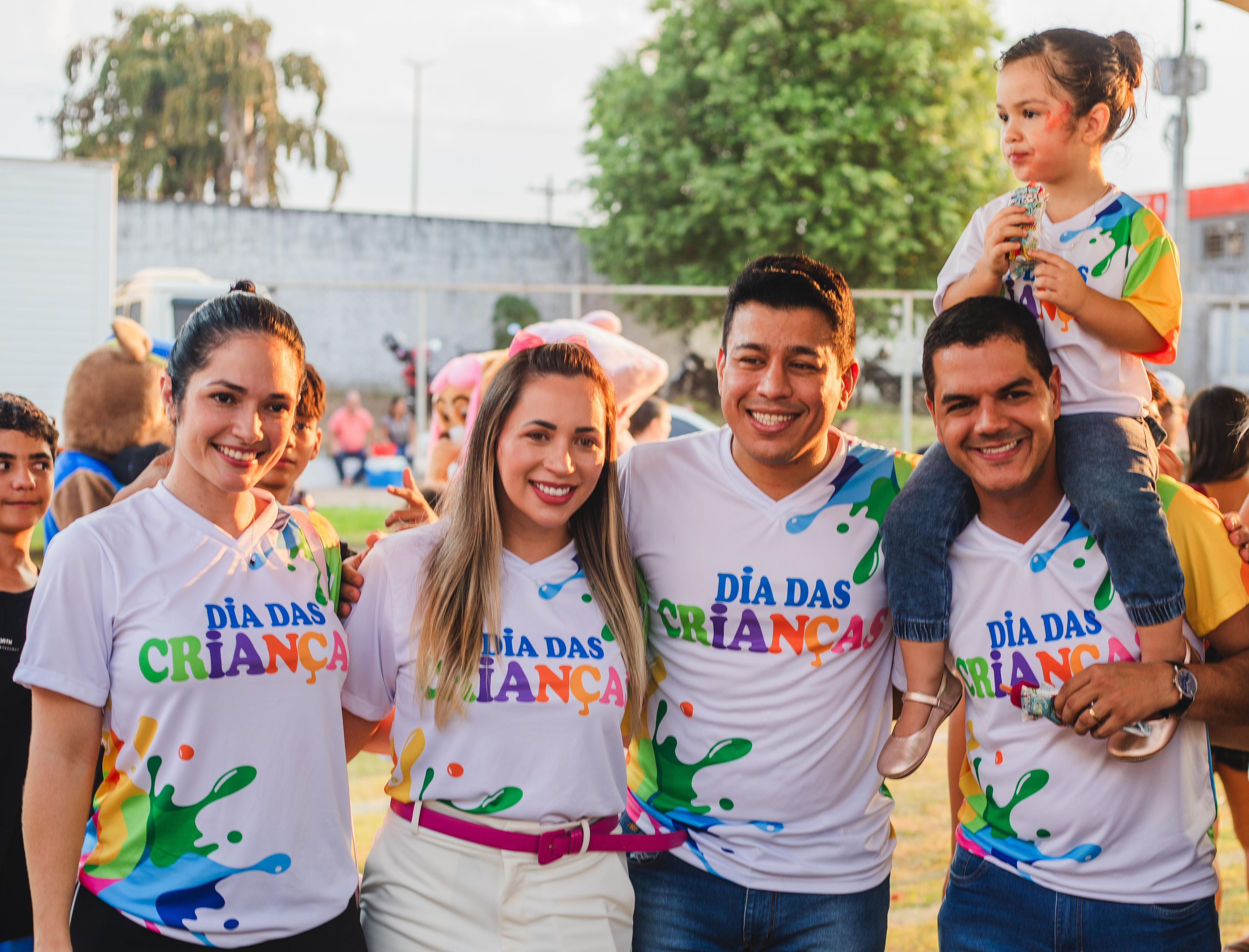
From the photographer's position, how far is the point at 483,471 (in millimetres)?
2535

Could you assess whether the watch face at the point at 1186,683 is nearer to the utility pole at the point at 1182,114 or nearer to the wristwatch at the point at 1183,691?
the wristwatch at the point at 1183,691

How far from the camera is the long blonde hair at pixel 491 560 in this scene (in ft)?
7.78

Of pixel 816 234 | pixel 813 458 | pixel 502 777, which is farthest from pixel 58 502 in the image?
pixel 816 234

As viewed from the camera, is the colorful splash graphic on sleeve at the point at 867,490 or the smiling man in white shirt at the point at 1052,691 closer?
→ the smiling man in white shirt at the point at 1052,691

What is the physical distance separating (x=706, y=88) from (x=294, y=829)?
20649 mm

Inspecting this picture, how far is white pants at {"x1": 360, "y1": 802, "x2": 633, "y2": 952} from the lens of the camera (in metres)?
2.28

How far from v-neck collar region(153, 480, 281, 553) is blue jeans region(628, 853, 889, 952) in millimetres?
1123

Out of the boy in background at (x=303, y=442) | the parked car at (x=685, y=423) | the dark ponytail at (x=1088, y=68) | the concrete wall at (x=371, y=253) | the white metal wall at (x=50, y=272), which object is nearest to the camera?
the dark ponytail at (x=1088, y=68)

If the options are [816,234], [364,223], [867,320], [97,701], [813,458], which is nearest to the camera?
[97,701]

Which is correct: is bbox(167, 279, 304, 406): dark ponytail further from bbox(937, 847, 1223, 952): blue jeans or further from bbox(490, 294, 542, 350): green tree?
bbox(490, 294, 542, 350): green tree

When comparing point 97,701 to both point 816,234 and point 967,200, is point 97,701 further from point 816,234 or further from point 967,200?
point 967,200

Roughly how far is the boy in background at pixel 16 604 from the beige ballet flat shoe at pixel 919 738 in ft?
6.20

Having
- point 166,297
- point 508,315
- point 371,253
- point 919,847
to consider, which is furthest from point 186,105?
point 919,847

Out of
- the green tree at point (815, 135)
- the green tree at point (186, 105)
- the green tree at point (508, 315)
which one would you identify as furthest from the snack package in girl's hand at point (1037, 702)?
the green tree at point (186, 105)
